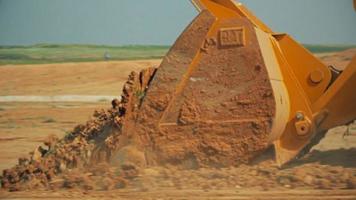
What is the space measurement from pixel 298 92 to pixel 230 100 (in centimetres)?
89

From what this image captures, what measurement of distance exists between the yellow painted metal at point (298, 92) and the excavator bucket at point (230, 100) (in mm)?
12

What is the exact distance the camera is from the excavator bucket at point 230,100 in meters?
8.87

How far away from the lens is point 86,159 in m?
9.43

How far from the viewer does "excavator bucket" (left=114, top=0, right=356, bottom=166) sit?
887 cm

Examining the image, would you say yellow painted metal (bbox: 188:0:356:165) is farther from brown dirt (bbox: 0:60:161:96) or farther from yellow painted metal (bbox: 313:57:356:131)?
brown dirt (bbox: 0:60:161:96)

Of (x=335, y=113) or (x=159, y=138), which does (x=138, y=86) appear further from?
(x=335, y=113)

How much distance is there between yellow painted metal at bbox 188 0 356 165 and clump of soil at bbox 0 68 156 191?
1.51 meters

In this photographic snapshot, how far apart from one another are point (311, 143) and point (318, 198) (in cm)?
190

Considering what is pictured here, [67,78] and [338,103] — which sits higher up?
[67,78]

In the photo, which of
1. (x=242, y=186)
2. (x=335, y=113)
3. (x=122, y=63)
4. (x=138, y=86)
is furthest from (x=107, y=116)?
(x=122, y=63)

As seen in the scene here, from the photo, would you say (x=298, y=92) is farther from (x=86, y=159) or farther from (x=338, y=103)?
(x=86, y=159)

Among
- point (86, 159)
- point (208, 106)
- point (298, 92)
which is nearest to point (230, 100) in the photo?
point (208, 106)

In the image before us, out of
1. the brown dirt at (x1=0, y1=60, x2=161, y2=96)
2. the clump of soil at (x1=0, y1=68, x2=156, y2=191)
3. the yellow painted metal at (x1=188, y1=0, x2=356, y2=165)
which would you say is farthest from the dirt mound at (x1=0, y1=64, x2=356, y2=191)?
the brown dirt at (x1=0, y1=60, x2=161, y2=96)

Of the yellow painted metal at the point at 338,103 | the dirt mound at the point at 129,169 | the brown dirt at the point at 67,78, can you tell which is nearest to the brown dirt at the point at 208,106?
the dirt mound at the point at 129,169
